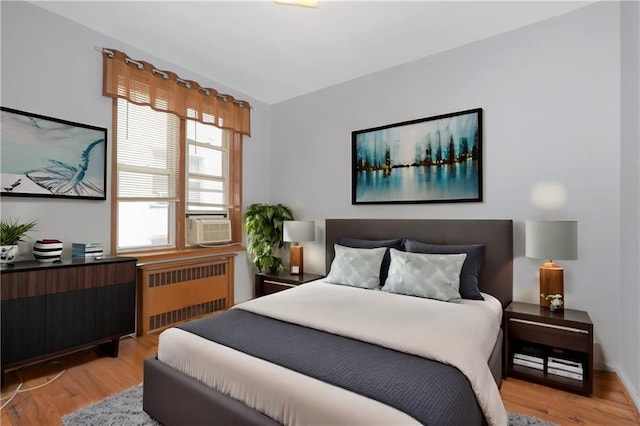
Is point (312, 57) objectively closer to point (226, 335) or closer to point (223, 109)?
point (223, 109)

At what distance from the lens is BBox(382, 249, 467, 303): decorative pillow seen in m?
2.49

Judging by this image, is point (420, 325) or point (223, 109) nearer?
point (420, 325)

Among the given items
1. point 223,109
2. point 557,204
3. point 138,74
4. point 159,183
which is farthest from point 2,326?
point 557,204

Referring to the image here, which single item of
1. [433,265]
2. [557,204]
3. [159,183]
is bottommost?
[433,265]

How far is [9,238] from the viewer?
234 cm

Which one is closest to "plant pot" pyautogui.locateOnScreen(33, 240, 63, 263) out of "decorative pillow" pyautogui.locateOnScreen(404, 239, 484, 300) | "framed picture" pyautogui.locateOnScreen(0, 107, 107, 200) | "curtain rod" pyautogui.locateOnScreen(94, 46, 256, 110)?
"framed picture" pyautogui.locateOnScreen(0, 107, 107, 200)

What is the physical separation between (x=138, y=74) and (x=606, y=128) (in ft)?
13.4

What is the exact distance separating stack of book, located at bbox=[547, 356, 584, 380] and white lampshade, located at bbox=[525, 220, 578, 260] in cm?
73

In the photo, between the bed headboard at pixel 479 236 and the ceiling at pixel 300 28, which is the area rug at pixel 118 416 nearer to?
the bed headboard at pixel 479 236

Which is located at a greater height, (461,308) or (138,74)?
(138,74)

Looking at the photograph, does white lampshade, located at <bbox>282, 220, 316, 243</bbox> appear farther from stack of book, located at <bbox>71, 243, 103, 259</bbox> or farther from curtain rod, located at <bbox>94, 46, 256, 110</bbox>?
stack of book, located at <bbox>71, 243, 103, 259</bbox>

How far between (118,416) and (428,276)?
224cm

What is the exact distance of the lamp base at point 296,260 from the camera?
3.99 metres

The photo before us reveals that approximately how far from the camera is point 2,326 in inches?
83.4
